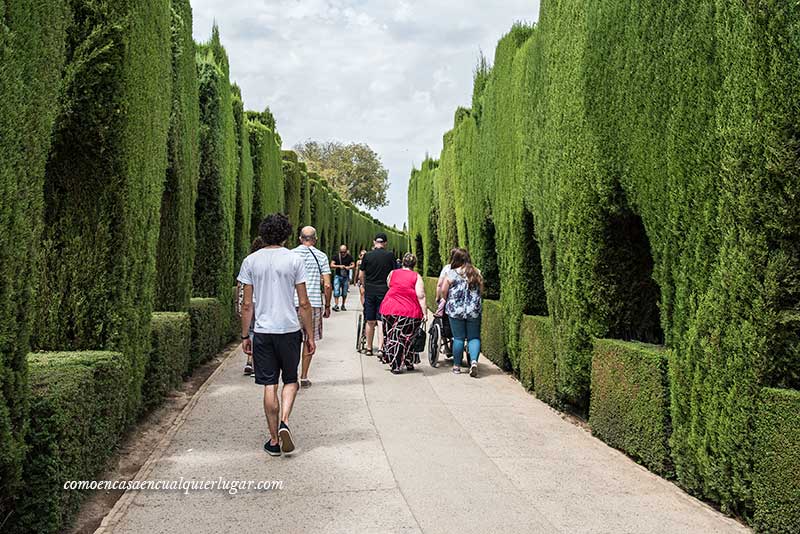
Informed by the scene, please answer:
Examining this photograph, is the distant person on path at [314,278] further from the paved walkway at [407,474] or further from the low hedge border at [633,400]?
the low hedge border at [633,400]

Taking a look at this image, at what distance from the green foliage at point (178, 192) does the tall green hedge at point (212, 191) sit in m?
2.44

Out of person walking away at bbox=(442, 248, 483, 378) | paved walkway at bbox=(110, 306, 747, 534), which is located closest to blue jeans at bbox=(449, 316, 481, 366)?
person walking away at bbox=(442, 248, 483, 378)

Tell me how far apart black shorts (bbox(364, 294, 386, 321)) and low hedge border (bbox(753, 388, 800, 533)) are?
835 centimetres

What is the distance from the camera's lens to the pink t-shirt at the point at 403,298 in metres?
11.3

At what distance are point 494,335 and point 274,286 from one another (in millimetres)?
7002

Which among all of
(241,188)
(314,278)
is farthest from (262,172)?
(314,278)

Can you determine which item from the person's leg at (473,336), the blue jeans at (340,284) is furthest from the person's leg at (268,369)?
the blue jeans at (340,284)

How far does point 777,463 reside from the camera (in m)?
4.61

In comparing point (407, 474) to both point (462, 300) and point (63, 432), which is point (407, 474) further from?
point (462, 300)

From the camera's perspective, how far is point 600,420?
24.4ft

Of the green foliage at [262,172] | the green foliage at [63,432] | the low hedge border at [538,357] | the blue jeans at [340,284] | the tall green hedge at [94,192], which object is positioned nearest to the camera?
the green foliage at [63,432]

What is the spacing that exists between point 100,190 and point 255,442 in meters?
2.65

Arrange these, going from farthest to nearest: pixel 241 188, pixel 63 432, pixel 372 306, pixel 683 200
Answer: pixel 241 188
pixel 372 306
pixel 683 200
pixel 63 432

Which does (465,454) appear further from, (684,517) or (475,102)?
(475,102)
